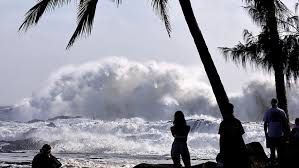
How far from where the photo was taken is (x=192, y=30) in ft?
40.8

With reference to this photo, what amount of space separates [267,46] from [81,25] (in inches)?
236

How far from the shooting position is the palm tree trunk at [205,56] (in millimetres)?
12086

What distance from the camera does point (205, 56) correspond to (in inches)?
484

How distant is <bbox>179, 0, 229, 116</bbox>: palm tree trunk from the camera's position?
12086mm

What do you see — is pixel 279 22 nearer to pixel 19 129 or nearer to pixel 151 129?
pixel 151 129

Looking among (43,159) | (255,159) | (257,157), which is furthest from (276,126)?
(43,159)

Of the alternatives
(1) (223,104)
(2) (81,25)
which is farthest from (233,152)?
(2) (81,25)

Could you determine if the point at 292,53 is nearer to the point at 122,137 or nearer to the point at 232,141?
the point at 232,141

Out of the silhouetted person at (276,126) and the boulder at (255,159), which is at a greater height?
the silhouetted person at (276,126)

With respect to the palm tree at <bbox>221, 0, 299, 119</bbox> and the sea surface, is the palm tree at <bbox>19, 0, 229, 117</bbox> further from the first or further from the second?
the sea surface

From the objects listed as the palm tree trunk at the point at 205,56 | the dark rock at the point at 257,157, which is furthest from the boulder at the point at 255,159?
the palm tree trunk at the point at 205,56

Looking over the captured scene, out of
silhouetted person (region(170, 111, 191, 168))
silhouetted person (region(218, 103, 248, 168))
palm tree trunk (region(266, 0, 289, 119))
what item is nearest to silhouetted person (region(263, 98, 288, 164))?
silhouetted person (region(170, 111, 191, 168))

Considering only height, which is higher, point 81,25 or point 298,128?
point 81,25

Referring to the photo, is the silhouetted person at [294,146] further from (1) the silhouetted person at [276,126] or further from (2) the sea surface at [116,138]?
(2) the sea surface at [116,138]
